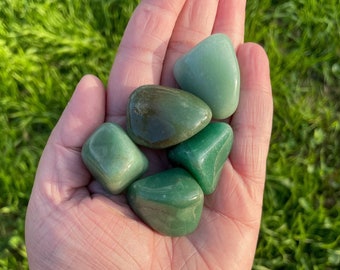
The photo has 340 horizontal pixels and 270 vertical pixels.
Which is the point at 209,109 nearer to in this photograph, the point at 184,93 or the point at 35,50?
the point at 184,93

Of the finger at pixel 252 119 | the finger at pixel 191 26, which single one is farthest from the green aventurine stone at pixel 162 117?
the finger at pixel 191 26

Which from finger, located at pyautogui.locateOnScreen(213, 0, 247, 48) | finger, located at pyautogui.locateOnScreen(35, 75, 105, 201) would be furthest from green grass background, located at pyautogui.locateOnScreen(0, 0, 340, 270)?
finger, located at pyautogui.locateOnScreen(35, 75, 105, 201)

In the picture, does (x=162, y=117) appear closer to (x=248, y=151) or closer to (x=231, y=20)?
(x=248, y=151)

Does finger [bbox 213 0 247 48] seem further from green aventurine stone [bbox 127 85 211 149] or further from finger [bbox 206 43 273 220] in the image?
green aventurine stone [bbox 127 85 211 149]

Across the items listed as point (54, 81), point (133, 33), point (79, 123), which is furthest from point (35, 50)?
point (79, 123)

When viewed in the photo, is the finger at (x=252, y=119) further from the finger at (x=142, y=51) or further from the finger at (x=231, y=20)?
the finger at (x=142, y=51)

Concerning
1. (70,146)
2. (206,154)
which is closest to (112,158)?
(70,146)

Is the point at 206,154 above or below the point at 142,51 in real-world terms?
below
